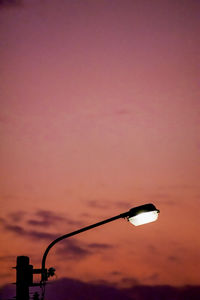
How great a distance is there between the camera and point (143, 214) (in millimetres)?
8500

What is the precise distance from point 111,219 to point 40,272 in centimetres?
184

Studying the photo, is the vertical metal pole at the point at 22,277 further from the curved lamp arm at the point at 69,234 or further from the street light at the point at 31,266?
the curved lamp arm at the point at 69,234

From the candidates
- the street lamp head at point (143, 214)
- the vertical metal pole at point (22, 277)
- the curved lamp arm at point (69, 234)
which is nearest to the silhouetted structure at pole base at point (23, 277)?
the vertical metal pole at point (22, 277)

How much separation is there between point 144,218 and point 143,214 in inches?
4.9

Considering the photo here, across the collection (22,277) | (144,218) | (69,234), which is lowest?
(22,277)

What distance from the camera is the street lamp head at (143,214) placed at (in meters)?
8.48

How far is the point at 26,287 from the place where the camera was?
8.37 m

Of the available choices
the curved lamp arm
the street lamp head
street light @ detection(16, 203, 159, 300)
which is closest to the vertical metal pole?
street light @ detection(16, 203, 159, 300)

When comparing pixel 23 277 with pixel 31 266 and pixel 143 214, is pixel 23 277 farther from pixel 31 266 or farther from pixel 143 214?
pixel 143 214

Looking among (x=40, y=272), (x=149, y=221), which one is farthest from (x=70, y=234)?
(x=149, y=221)

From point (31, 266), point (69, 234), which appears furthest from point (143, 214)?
point (31, 266)

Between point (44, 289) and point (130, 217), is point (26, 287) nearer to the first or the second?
point (44, 289)

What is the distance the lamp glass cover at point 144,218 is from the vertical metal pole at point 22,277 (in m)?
2.29

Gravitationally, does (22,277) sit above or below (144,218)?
below
